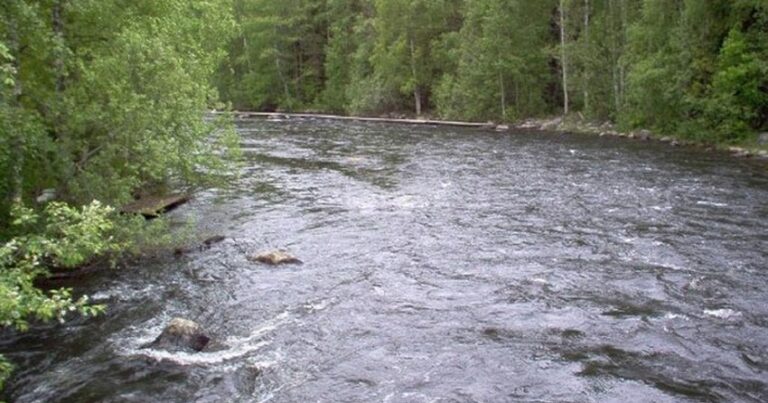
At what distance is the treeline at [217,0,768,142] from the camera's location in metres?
33.2

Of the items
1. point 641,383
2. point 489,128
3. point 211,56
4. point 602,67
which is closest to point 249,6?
point 489,128

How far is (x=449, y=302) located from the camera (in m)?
13.5

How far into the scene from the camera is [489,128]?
46.8 m

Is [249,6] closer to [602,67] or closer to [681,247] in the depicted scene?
[602,67]

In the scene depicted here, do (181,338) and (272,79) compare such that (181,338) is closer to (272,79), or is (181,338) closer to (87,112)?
(87,112)

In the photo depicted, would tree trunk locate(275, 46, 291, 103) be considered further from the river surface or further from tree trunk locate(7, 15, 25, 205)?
tree trunk locate(7, 15, 25, 205)

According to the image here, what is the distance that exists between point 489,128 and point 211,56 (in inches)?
1073

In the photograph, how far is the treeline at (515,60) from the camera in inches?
1307

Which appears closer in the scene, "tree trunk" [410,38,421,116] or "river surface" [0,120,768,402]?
"river surface" [0,120,768,402]

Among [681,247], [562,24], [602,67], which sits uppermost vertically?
[562,24]

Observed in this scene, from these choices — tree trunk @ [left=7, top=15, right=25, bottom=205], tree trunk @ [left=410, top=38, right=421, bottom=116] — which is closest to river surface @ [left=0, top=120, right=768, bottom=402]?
tree trunk @ [left=7, top=15, right=25, bottom=205]

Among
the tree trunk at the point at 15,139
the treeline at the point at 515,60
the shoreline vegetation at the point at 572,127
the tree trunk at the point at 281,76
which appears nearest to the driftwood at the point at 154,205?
the shoreline vegetation at the point at 572,127

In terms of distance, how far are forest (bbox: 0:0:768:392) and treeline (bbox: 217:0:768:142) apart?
0.41 feet

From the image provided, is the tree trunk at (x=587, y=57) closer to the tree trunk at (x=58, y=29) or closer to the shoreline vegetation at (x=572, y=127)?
the shoreline vegetation at (x=572, y=127)
